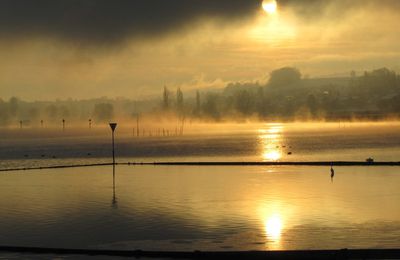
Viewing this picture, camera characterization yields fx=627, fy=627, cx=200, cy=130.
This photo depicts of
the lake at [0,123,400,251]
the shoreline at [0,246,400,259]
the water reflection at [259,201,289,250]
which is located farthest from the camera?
the lake at [0,123,400,251]

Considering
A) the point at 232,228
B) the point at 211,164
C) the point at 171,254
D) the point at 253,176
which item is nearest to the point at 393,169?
the point at 253,176

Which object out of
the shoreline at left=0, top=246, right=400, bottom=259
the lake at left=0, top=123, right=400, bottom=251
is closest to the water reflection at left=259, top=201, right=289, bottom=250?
the lake at left=0, top=123, right=400, bottom=251

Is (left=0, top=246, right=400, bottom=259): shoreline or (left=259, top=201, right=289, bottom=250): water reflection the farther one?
(left=259, top=201, right=289, bottom=250): water reflection

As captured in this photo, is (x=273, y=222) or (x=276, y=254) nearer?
(x=276, y=254)

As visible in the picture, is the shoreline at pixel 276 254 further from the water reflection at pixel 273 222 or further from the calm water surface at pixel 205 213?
the water reflection at pixel 273 222

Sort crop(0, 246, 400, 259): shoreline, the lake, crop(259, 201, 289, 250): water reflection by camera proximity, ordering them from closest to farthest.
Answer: crop(0, 246, 400, 259): shoreline < crop(259, 201, 289, 250): water reflection < the lake

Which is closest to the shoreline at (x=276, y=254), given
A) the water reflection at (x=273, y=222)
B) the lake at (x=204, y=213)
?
the lake at (x=204, y=213)

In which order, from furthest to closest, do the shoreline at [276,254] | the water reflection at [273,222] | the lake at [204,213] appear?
1. the lake at [204,213]
2. the water reflection at [273,222]
3. the shoreline at [276,254]

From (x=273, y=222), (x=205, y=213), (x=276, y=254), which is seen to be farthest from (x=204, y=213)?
(x=276, y=254)

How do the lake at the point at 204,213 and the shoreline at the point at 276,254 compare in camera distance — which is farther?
the lake at the point at 204,213

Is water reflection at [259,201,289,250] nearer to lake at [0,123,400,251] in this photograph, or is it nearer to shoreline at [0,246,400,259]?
lake at [0,123,400,251]

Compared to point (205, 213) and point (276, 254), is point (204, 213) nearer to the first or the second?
point (205, 213)

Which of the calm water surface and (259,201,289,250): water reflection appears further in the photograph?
the calm water surface

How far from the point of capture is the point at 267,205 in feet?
131
